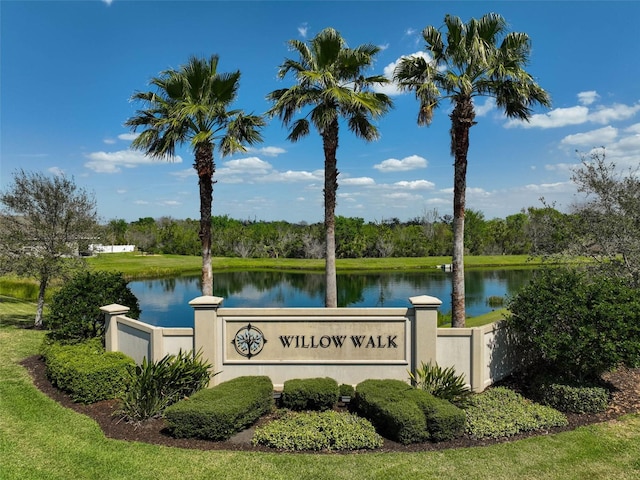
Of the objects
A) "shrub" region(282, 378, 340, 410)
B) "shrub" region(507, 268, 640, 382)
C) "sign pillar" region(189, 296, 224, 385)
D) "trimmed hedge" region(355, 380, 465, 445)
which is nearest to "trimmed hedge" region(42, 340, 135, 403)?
"sign pillar" region(189, 296, 224, 385)

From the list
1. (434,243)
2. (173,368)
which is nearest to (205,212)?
(173,368)

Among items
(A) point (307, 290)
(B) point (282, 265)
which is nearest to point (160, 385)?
(A) point (307, 290)

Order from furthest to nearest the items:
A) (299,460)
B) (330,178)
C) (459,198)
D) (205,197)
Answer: (205,197) < (330,178) < (459,198) < (299,460)

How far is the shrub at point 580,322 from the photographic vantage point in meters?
7.83

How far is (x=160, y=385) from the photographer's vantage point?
26.1ft

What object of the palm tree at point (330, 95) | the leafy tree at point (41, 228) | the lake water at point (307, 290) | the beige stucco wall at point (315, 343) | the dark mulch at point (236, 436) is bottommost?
the lake water at point (307, 290)

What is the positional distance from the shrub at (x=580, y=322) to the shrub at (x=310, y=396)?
4.25 metres

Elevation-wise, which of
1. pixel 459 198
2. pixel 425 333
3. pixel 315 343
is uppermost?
pixel 459 198

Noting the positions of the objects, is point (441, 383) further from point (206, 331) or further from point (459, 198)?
point (459, 198)

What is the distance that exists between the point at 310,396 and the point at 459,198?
23.5ft

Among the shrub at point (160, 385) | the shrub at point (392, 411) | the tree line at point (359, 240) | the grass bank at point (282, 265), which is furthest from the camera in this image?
the tree line at point (359, 240)

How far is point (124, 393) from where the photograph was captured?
8.11m

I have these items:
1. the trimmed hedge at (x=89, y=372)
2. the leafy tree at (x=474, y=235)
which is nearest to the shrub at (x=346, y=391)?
the trimmed hedge at (x=89, y=372)

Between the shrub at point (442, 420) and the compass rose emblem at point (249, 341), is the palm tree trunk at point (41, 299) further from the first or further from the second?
the shrub at point (442, 420)
